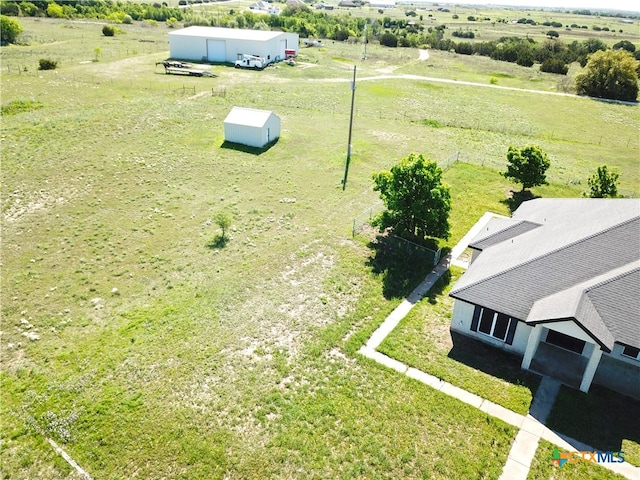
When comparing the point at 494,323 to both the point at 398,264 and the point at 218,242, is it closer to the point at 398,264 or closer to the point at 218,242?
the point at 398,264

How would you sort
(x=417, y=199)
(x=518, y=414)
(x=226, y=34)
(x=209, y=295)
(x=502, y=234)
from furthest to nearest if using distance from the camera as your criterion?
(x=226, y=34), (x=417, y=199), (x=502, y=234), (x=209, y=295), (x=518, y=414)

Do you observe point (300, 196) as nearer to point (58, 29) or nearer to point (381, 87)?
point (381, 87)

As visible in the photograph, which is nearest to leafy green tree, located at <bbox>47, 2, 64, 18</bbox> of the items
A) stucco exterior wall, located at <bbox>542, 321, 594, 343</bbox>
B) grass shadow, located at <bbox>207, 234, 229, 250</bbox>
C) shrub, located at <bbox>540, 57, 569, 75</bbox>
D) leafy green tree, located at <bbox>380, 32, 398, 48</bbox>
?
leafy green tree, located at <bbox>380, 32, 398, 48</bbox>

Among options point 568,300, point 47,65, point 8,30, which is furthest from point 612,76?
point 8,30

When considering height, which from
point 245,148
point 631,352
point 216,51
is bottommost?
point 631,352

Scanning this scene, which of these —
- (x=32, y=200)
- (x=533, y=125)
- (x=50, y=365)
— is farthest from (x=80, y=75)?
(x=533, y=125)

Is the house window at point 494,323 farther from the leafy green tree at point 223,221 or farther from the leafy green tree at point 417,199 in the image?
the leafy green tree at point 223,221
